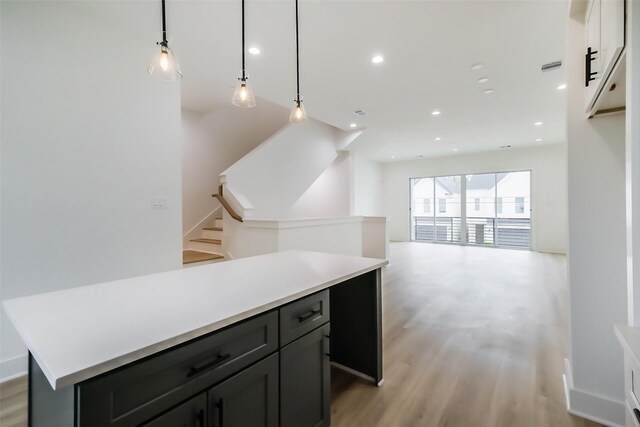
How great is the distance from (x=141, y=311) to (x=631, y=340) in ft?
4.94

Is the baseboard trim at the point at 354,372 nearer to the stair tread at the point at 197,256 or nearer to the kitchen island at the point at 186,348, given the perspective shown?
the kitchen island at the point at 186,348

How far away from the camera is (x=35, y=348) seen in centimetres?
79

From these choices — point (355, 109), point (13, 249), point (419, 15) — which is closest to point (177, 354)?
point (13, 249)

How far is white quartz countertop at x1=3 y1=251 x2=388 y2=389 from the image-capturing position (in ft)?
2.50

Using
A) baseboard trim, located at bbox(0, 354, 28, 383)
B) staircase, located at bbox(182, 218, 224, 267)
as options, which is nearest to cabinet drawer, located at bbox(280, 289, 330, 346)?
baseboard trim, located at bbox(0, 354, 28, 383)

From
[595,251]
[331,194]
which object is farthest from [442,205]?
[595,251]

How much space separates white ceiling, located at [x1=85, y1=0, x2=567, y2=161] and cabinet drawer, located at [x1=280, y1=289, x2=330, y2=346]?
7.37 ft

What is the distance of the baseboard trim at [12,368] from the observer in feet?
6.97

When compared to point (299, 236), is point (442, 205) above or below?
above

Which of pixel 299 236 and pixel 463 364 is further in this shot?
pixel 299 236

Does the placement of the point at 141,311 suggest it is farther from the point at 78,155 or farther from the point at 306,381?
the point at 78,155

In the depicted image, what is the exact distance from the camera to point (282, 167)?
5.77 metres

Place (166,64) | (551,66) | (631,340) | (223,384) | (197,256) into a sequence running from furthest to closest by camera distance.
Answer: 1. (197,256)
2. (551,66)
3. (166,64)
4. (223,384)
5. (631,340)

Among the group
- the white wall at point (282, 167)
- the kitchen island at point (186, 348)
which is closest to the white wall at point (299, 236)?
the white wall at point (282, 167)
